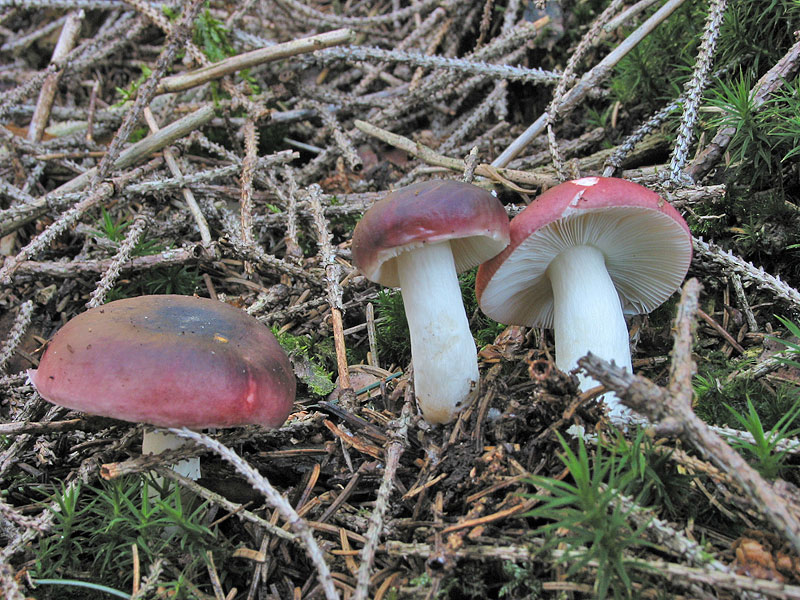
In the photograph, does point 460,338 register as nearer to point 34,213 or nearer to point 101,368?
point 101,368

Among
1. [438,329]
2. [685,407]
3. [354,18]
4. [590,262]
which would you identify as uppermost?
[354,18]

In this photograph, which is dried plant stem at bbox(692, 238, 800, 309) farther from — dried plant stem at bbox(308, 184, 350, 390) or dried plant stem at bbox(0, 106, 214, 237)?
dried plant stem at bbox(0, 106, 214, 237)

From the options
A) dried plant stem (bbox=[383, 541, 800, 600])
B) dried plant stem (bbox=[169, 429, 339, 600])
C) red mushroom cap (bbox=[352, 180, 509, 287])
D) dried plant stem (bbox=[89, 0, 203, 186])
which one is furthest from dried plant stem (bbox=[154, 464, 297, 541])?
dried plant stem (bbox=[89, 0, 203, 186])

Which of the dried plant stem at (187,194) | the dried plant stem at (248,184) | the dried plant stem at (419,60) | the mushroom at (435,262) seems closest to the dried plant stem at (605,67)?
the dried plant stem at (419,60)

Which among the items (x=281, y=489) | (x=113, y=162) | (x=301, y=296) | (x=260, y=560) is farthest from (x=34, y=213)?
(x=260, y=560)

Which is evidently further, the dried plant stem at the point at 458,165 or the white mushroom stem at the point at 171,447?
the dried plant stem at the point at 458,165

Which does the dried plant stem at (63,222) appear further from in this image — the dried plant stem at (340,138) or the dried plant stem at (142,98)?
the dried plant stem at (340,138)

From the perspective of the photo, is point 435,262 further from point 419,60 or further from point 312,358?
point 419,60

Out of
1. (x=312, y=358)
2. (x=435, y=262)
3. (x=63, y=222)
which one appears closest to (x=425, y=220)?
(x=435, y=262)
